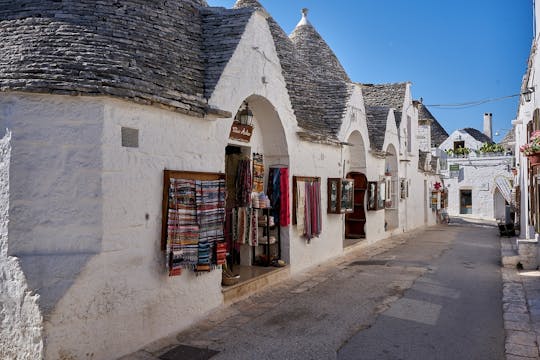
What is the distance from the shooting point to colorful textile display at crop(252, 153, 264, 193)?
9.16 metres

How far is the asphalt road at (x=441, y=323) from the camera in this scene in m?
5.38

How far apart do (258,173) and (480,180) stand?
27556 millimetres

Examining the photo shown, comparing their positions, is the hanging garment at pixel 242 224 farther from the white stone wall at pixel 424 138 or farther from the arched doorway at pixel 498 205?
the arched doorway at pixel 498 205

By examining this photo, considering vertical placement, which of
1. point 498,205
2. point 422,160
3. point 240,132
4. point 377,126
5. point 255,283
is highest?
point 377,126

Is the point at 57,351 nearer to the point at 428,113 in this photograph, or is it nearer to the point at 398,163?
the point at 398,163

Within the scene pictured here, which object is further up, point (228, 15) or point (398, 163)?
point (228, 15)

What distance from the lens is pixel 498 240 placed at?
1736cm

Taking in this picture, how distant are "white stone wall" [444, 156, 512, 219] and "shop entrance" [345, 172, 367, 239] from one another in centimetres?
2007

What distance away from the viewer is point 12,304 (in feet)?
15.8

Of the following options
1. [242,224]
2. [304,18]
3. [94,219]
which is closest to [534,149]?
[242,224]

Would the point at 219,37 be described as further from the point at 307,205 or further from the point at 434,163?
the point at 434,163

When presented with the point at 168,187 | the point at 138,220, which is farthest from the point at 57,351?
the point at 168,187

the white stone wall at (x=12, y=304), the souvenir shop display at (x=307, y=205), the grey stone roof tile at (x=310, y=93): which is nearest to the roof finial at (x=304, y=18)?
the grey stone roof tile at (x=310, y=93)

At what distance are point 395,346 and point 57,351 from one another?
3.74m
